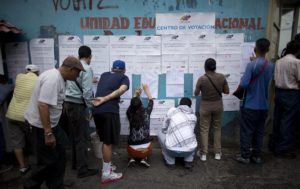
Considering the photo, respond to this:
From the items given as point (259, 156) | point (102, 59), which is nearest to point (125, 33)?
point (102, 59)

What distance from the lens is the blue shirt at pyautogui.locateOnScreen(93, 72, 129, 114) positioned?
391 centimetres

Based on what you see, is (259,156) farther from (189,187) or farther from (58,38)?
(58,38)

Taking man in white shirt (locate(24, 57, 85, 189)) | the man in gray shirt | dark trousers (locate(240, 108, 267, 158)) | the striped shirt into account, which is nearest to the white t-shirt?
man in white shirt (locate(24, 57, 85, 189))

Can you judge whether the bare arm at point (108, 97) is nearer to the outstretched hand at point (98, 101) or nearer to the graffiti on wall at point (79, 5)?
the outstretched hand at point (98, 101)

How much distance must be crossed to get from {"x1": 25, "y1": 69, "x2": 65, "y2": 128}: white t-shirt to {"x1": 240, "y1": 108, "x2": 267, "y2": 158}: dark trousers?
2911mm

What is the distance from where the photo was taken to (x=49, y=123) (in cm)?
306

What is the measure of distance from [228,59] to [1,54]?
411 centimetres

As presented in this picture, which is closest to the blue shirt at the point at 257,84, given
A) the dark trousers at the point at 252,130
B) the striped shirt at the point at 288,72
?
the dark trousers at the point at 252,130

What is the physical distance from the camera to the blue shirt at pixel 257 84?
13.8ft

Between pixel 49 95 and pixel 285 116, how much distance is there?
149 inches

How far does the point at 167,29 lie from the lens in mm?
4777

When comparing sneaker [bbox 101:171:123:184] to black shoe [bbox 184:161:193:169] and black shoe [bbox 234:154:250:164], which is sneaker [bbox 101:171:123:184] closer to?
black shoe [bbox 184:161:193:169]

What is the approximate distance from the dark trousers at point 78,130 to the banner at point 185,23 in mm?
1958

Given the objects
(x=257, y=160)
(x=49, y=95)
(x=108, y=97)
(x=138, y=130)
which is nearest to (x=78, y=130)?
(x=108, y=97)
